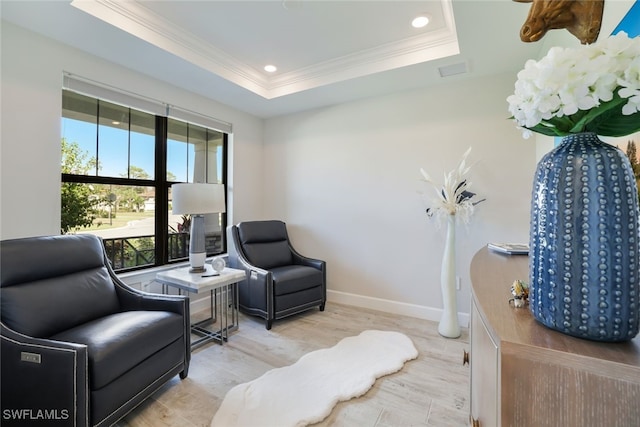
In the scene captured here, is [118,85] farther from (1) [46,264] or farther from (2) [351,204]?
(2) [351,204]

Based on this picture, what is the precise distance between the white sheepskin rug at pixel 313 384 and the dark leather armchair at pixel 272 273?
0.71 m

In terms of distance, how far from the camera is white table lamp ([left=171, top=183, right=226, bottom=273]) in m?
2.57

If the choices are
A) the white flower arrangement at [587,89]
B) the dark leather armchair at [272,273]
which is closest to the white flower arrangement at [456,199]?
the dark leather armchair at [272,273]

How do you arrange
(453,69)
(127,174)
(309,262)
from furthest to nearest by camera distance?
(309,262)
(127,174)
(453,69)

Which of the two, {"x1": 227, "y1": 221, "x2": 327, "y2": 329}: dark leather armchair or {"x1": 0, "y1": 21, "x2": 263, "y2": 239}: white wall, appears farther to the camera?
{"x1": 227, "y1": 221, "x2": 327, "y2": 329}: dark leather armchair

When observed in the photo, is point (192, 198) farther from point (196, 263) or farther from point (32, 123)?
point (32, 123)

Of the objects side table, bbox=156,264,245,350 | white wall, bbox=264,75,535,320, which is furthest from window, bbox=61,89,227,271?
white wall, bbox=264,75,535,320

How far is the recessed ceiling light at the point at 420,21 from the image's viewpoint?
2.28 meters

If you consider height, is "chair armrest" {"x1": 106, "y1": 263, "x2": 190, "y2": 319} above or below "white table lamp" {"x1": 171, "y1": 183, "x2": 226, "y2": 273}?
below

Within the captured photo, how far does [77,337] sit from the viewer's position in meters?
1.60

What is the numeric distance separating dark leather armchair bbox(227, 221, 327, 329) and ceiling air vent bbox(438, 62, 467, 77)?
2399 millimetres

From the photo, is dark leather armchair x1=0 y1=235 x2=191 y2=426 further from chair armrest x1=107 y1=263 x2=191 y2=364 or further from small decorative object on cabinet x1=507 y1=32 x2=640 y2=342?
small decorative object on cabinet x1=507 y1=32 x2=640 y2=342

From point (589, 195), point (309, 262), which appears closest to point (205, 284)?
point (309, 262)

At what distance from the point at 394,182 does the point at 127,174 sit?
2.88 meters
